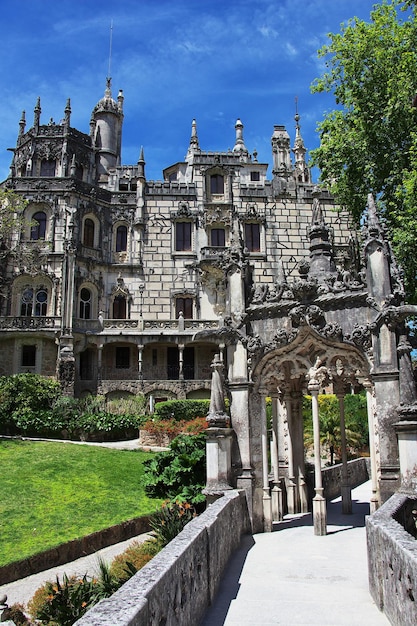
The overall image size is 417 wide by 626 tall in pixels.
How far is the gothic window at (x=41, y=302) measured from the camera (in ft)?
129

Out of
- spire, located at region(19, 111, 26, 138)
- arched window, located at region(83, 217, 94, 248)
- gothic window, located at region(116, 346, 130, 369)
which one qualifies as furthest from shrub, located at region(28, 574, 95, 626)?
spire, located at region(19, 111, 26, 138)

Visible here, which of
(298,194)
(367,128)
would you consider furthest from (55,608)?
(298,194)

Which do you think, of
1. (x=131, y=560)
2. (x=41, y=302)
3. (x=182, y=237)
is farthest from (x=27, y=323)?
(x=131, y=560)

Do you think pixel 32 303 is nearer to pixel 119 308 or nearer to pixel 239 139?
pixel 119 308

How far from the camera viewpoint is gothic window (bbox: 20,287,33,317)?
39.2 metres

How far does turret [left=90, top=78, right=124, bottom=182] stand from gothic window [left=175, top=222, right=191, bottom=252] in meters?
9.64

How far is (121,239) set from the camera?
43031mm

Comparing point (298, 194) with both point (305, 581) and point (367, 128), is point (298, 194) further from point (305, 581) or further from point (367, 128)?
point (305, 581)

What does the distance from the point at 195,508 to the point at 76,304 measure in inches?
1048

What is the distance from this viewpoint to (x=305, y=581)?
342 inches

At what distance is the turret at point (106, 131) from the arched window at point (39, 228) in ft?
26.9

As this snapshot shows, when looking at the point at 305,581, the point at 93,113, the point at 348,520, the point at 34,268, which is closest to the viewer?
the point at 305,581

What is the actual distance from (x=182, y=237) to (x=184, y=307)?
562 cm

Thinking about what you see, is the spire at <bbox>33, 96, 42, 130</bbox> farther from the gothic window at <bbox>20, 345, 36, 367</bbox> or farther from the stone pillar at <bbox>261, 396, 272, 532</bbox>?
the stone pillar at <bbox>261, 396, 272, 532</bbox>
